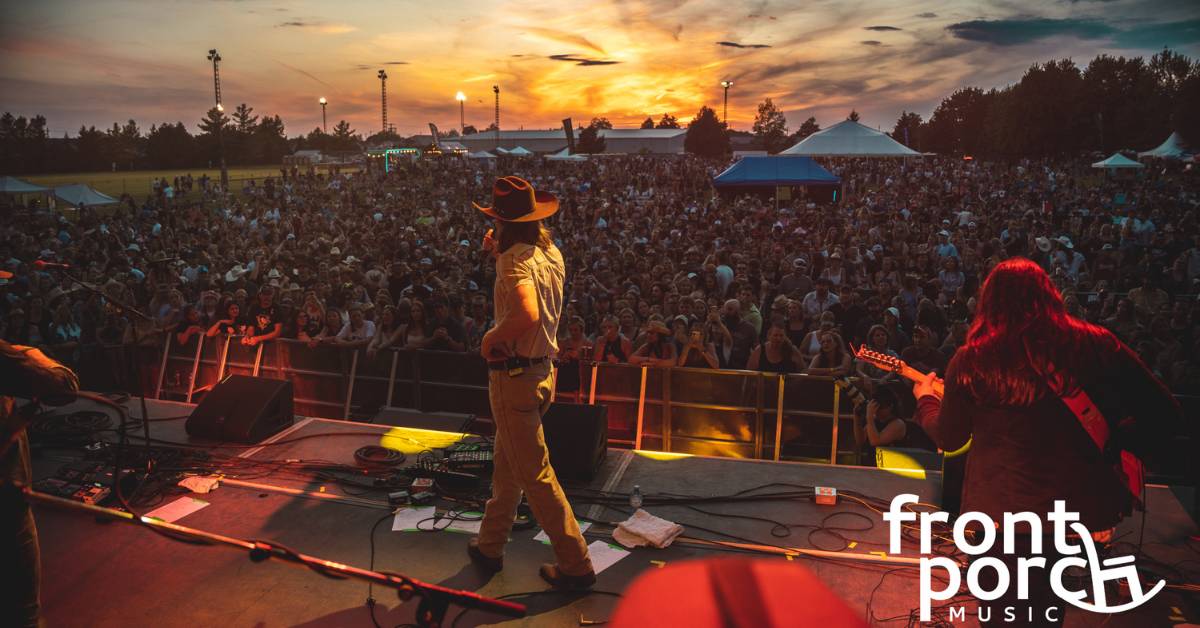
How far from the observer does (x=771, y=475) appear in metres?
Result: 5.54

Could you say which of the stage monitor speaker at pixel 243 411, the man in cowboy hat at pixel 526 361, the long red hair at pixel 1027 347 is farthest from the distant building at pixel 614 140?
the long red hair at pixel 1027 347

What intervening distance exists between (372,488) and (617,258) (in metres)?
8.59

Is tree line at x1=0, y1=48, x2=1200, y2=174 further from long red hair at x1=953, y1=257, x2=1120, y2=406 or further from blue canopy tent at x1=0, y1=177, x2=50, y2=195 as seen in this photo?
long red hair at x1=953, y1=257, x2=1120, y2=406

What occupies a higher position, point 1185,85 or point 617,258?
point 1185,85

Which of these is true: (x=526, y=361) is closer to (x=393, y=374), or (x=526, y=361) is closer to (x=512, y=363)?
(x=512, y=363)

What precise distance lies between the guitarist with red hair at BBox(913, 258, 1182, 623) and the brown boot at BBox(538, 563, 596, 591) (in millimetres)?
2009

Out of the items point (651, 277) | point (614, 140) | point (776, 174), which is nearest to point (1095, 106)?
point (776, 174)

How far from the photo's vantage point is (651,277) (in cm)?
1109

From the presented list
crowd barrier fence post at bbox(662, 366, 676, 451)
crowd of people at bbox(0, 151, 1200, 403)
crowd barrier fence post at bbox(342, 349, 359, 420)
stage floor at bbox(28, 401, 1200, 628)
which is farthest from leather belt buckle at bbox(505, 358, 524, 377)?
crowd barrier fence post at bbox(342, 349, 359, 420)

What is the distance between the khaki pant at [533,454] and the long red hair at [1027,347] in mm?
2037

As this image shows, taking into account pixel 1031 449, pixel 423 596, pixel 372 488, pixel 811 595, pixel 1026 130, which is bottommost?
pixel 372 488

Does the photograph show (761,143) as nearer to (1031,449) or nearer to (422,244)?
(422,244)

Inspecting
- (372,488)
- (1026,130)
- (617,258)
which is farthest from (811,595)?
(1026,130)

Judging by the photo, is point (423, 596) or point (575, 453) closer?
point (423, 596)
